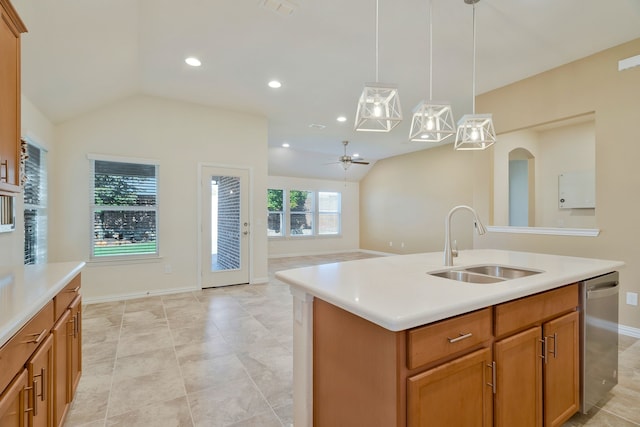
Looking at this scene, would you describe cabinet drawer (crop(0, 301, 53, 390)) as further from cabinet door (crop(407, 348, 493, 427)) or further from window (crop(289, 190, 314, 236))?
window (crop(289, 190, 314, 236))

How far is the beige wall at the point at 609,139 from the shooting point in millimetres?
3037

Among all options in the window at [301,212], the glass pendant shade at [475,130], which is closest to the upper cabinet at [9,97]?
the glass pendant shade at [475,130]

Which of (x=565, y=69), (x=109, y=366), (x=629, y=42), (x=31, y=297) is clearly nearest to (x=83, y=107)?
(x=109, y=366)

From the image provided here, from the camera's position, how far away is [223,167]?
5051mm

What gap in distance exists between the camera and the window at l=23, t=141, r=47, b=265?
3.24m

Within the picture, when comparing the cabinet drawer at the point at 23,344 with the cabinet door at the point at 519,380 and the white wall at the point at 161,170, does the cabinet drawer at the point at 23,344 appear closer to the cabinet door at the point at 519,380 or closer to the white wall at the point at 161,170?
the cabinet door at the point at 519,380

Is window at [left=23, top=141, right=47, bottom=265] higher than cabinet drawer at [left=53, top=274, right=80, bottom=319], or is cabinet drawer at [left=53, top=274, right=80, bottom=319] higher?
window at [left=23, top=141, right=47, bottom=265]

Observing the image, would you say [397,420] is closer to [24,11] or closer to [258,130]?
[24,11]

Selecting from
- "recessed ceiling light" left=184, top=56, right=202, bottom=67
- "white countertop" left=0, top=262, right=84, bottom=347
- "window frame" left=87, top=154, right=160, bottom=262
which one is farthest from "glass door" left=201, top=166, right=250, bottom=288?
"white countertop" left=0, top=262, right=84, bottom=347

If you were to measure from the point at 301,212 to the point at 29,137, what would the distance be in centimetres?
678

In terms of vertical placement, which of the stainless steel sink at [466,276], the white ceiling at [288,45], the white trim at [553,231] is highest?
the white ceiling at [288,45]

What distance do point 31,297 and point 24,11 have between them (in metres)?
2.08

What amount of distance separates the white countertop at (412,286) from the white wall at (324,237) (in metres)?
7.01

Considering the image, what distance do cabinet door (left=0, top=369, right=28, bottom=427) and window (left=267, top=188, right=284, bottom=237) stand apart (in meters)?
7.75
